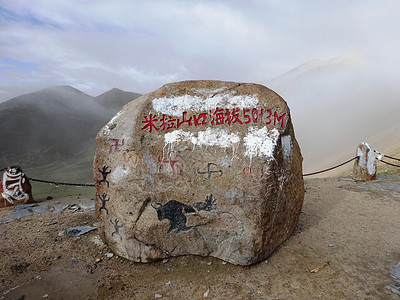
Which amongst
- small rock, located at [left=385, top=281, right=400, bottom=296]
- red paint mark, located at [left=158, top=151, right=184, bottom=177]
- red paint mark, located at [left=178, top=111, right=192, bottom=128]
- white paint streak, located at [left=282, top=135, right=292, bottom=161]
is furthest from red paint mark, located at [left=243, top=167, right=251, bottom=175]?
small rock, located at [left=385, top=281, right=400, bottom=296]

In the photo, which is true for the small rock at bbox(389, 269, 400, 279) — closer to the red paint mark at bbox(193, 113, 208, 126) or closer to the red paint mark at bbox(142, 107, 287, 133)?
the red paint mark at bbox(142, 107, 287, 133)

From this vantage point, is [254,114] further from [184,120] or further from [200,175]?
[200,175]

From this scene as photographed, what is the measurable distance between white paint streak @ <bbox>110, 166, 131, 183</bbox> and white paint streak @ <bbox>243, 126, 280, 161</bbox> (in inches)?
73.8

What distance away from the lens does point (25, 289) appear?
372 cm

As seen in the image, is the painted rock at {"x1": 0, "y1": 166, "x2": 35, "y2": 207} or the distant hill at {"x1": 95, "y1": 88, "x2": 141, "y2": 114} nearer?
the painted rock at {"x1": 0, "y1": 166, "x2": 35, "y2": 207}

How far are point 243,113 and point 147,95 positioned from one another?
65.7 inches

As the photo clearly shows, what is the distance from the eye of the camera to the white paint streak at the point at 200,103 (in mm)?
4211

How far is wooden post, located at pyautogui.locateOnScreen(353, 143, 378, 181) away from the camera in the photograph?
27.8 ft

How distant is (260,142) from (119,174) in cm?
225

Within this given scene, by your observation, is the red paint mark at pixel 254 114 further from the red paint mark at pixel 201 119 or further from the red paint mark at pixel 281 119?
the red paint mark at pixel 201 119

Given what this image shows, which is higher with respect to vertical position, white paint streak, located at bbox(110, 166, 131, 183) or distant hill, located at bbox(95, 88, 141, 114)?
distant hill, located at bbox(95, 88, 141, 114)

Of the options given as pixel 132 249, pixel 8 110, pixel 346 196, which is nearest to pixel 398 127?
pixel 346 196

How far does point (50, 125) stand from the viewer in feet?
82.3

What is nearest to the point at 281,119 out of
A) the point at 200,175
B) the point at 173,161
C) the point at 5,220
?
the point at 200,175
